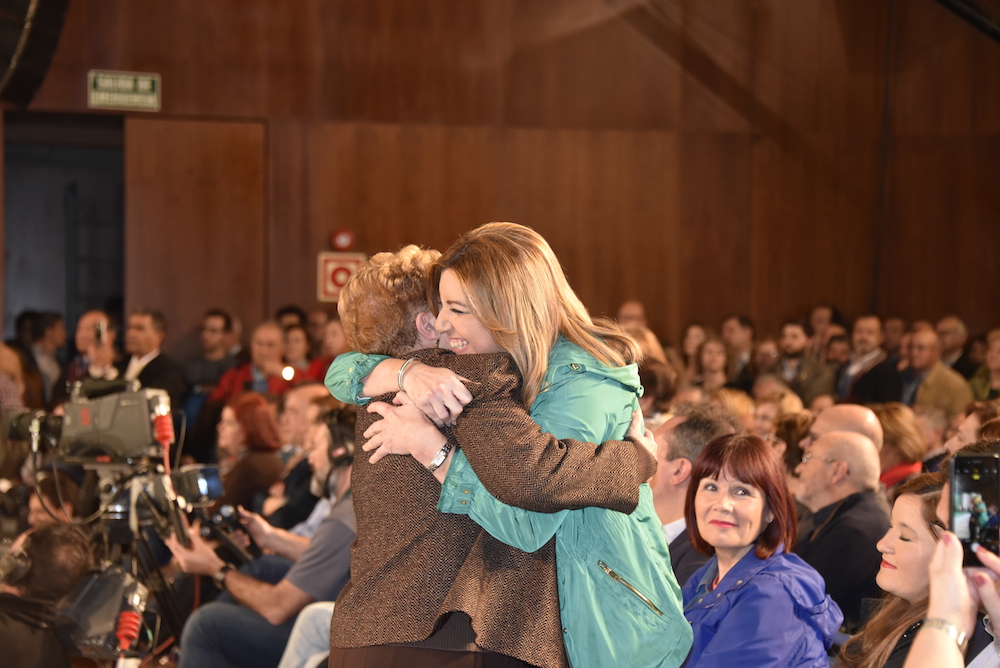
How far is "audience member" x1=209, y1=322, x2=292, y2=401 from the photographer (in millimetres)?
6418

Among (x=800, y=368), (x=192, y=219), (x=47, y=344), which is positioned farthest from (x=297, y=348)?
(x=800, y=368)

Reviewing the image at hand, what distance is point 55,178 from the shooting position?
10930 mm

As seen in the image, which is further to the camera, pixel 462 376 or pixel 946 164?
pixel 946 164

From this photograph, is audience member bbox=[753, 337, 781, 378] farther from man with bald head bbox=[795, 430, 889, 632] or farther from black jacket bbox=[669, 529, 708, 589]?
black jacket bbox=[669, 529, 708, 589]

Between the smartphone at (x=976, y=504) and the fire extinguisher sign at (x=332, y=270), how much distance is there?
684 centimetres

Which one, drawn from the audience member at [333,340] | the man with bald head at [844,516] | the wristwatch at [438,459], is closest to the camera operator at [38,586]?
the wristwatch at [438,459]

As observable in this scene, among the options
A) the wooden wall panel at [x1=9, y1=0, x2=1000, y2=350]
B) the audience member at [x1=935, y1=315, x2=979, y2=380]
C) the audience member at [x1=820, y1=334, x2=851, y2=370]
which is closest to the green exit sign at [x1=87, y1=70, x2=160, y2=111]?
the wooden wall panel at [x1=9, y1=0, x2=1000, y2=350]

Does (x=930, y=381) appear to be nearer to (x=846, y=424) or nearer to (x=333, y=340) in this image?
(x=846, y=424)

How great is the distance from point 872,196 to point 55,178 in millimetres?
8090

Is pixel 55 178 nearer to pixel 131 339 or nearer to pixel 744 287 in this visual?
pixel 131 339

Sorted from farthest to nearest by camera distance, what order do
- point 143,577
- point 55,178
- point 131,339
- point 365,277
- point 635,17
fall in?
1. point 55,178
2. point 635,17
3. point 131,339
4. point 143,577
5. point 365,277

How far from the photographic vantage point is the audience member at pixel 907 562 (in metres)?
1.89

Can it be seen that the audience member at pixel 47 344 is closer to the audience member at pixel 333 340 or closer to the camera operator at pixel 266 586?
the audience member at pixel 333 340

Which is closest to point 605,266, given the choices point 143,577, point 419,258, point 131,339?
point 131,339
